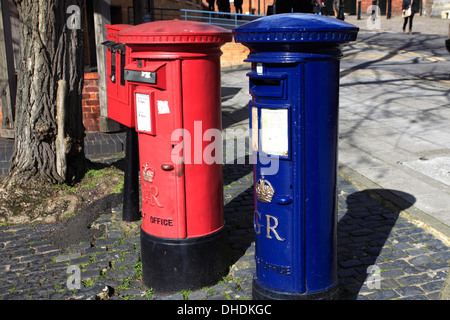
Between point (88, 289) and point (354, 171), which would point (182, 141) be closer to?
point (88, 289)

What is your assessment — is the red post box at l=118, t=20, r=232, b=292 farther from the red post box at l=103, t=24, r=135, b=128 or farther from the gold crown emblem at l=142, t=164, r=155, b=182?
the red post box at l=103, t=24, r=135, b=128

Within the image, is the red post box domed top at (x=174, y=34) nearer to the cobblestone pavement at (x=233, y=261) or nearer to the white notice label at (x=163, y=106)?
the white notice label at (x=163, y=106)

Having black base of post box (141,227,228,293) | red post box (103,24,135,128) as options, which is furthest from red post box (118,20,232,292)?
red post box (103,24,135,128)

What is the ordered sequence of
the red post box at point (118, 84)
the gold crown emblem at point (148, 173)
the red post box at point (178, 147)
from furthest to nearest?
the red post box at point (118, 84), the gold crown emblem at point (148, 173), the red post box at point (178, 147)

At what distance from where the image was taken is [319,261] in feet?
11.3

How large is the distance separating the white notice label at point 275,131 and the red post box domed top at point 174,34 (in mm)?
849

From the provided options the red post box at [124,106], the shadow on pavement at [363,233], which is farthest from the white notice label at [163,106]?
the shadow on pavement at [363,233]

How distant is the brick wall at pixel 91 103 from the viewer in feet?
29.1

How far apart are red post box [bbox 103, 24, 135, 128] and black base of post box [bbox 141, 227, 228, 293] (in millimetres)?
1127

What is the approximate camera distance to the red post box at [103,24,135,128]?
4648mm

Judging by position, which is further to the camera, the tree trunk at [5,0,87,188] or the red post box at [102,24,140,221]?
the tree trunk at [5,0,87,188]

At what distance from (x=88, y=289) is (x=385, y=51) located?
16329 mm

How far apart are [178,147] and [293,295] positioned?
135 cm
